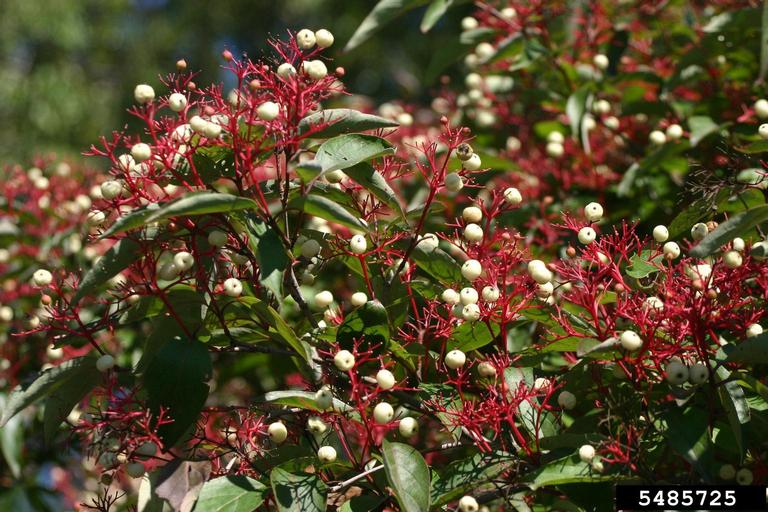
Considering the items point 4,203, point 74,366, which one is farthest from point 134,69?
point 74,366

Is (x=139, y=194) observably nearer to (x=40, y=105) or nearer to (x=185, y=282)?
(x=185, y=282)

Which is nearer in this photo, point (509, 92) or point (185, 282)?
point (185, 282)

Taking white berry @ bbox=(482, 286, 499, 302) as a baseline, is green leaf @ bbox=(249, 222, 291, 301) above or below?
above

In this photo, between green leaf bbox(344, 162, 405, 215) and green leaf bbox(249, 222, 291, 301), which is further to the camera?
green leaf bbox(344, 162, 405, 215)

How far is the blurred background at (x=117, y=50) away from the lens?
29.7ft

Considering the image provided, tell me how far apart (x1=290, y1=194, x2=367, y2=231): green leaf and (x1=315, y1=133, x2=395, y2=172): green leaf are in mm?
75

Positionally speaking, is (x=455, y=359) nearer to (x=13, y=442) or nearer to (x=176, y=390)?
(x=176, y=390)

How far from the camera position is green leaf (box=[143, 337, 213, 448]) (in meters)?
1.29

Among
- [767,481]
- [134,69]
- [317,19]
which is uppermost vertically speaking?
[767,481]

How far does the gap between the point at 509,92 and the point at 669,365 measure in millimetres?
1484

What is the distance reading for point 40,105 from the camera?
9.07 m

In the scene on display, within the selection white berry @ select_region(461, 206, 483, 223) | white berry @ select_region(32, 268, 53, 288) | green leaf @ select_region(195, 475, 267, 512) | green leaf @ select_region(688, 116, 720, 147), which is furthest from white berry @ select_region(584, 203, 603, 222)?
white berry @ select_region(32, 268, 53, 288)

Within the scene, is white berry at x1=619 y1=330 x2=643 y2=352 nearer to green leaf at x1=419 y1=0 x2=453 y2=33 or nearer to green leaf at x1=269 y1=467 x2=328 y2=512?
green leaf at x1=269 y1=467 x2=328 y2=512

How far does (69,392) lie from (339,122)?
0.67m
